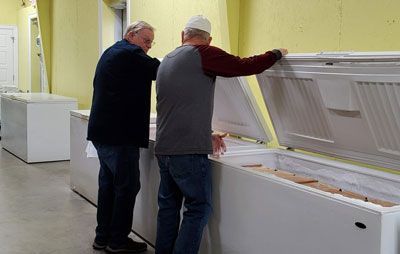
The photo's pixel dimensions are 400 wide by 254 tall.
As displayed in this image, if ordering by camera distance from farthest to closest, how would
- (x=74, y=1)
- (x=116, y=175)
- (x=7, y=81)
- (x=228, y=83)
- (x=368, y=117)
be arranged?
1. (x=7, y=81)
2. (x=74, y=1)
3. (x=116, y=175)
4. (x=228, y=83)
5. (x=368, y=117)

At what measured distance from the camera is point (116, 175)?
3.33m

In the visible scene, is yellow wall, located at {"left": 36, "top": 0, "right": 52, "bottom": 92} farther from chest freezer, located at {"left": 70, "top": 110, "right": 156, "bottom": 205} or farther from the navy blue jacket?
the navy blue jacket

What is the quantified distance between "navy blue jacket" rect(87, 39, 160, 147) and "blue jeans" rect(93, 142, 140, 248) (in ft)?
0.30

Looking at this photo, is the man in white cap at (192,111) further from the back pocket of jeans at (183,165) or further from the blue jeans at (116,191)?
the blue jeans at (116,191)

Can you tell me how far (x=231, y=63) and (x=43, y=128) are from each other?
4.68 meters

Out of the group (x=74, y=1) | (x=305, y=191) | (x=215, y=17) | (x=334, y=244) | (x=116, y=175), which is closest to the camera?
(x=334, y=244)

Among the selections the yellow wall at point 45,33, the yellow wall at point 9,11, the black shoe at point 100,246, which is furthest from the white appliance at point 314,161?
the yellow wall at point 9,11

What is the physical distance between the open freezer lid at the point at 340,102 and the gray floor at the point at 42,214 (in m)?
1.50

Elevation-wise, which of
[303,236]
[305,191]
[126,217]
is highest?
[305,191]

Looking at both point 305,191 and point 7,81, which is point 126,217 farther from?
point 7,81

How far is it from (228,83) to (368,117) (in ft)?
3.14

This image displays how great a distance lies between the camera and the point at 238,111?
3.26 meters

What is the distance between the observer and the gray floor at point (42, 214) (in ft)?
12.1

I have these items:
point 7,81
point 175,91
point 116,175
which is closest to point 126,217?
point 116,175
